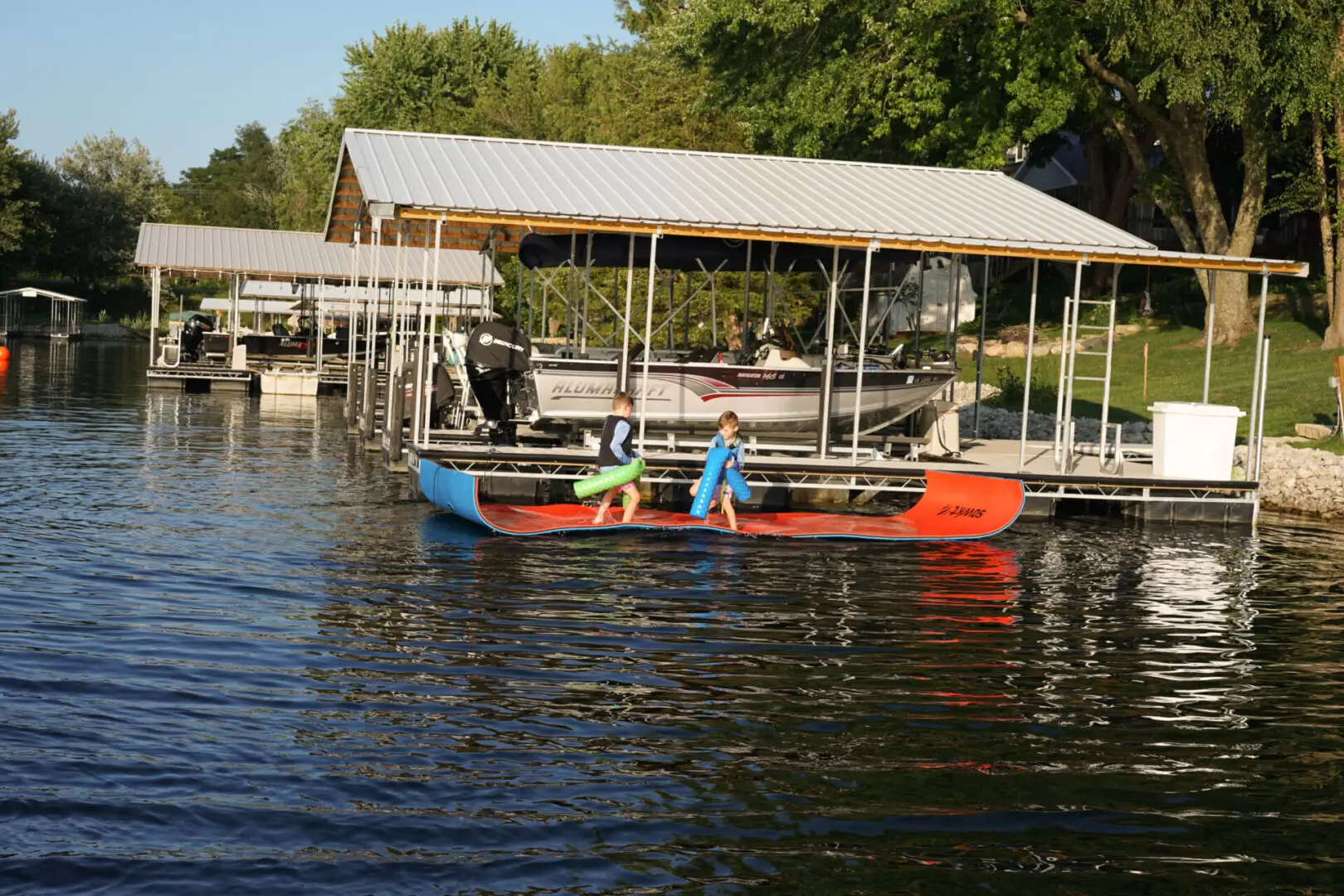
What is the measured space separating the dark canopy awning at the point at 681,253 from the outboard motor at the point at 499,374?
2.27 metres

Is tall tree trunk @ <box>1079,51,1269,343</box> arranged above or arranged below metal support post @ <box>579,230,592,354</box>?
above

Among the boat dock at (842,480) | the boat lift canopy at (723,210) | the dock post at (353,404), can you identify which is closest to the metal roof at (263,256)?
the dock post at (353,404)

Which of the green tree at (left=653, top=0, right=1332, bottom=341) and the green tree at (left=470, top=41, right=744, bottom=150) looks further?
the green tree at (left=470, top=41, right=744, bottom=150)

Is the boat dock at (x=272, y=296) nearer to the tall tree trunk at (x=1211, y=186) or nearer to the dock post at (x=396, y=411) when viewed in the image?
the tall tree trunk at (x=1211, y=186)

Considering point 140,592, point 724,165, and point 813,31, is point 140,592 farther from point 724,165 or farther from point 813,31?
point 813,31

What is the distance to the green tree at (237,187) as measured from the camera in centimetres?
11719

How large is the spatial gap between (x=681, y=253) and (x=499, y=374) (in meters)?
3.88

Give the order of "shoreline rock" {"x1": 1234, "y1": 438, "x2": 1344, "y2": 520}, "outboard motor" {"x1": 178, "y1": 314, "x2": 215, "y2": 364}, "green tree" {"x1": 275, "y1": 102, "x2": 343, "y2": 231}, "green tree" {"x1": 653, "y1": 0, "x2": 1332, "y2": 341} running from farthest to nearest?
1. "green tree" {"x1": 275, "y1": 102, "x2": 343, "y2": 231}
2. "outboard motor" {"x1": 178, "y1": 314, "x2": 215, "y2": 364}
3. "green tree" {"x1": 653, "y1": 0, "x2": 1332, "y2": 341}
4. "shoreline rock" {"x1": 1234, "y1": 438, "x2": 1344, "y2": 520}

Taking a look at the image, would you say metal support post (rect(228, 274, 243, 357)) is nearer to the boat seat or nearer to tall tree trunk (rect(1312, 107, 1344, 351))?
the boat seat

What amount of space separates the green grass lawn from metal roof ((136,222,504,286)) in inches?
672

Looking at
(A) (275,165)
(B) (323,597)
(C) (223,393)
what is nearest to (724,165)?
(B) (323,597)

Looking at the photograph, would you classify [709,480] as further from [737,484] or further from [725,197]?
[725,197]

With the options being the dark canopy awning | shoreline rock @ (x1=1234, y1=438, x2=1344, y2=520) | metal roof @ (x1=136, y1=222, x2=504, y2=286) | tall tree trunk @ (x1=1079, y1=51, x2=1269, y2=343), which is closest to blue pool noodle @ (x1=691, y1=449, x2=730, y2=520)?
the dark canopy awning

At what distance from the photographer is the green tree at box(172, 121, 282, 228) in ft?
384
